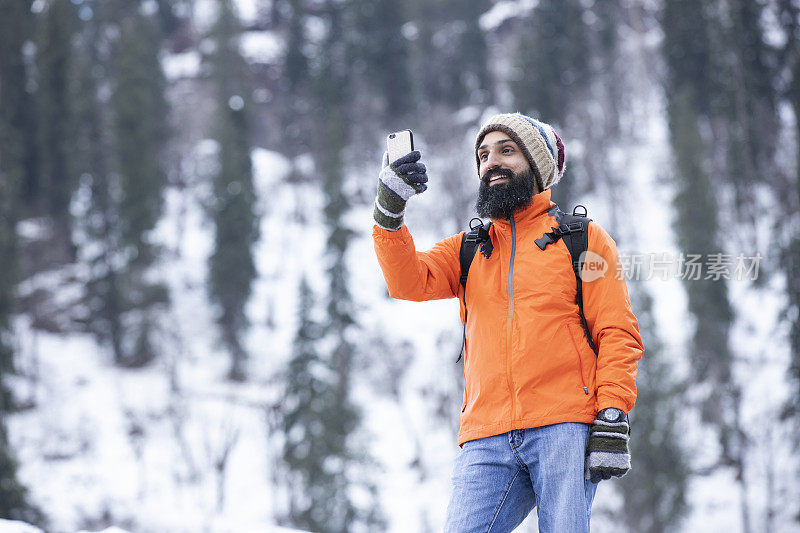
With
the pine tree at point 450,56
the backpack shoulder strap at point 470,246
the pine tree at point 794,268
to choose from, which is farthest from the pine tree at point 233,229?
the backpack shoulder strap at point 470,246

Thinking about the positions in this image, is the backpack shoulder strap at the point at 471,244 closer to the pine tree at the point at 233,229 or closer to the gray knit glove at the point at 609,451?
the gray knit glove at the point at 609,451

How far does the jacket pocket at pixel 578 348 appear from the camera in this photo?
117 inches

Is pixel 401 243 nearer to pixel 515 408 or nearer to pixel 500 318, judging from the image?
pixel 500 318

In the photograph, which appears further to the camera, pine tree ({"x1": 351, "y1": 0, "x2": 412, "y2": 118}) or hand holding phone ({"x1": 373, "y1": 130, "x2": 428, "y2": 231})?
pine tree ({"x1": 351, "y1": 0, "x2": 412, "y2": 118})

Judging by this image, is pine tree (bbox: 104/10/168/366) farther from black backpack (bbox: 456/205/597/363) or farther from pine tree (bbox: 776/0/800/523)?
black backpack (bbox: 456/205/597/363)

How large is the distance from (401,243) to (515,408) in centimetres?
81

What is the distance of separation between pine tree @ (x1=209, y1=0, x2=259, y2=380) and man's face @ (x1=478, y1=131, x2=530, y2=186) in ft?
93.1

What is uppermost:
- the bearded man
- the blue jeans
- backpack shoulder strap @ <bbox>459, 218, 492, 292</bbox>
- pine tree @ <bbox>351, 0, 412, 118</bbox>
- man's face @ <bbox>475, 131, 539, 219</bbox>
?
pine tree @ <bbox>351, 0, 412, 118</bbox>

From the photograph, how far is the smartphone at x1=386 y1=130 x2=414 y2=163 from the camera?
3.17 metres

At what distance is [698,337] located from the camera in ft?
88.1

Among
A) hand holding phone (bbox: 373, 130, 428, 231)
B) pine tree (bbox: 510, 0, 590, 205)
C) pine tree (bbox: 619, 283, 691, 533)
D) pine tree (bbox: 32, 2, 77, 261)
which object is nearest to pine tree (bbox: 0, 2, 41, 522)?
pine tree (bbox: 32, 2, 77, 261)

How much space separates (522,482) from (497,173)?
132cm

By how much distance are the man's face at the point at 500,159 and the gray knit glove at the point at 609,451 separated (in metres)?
Answer: 1.13

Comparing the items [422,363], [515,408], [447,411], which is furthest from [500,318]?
[422,363]
